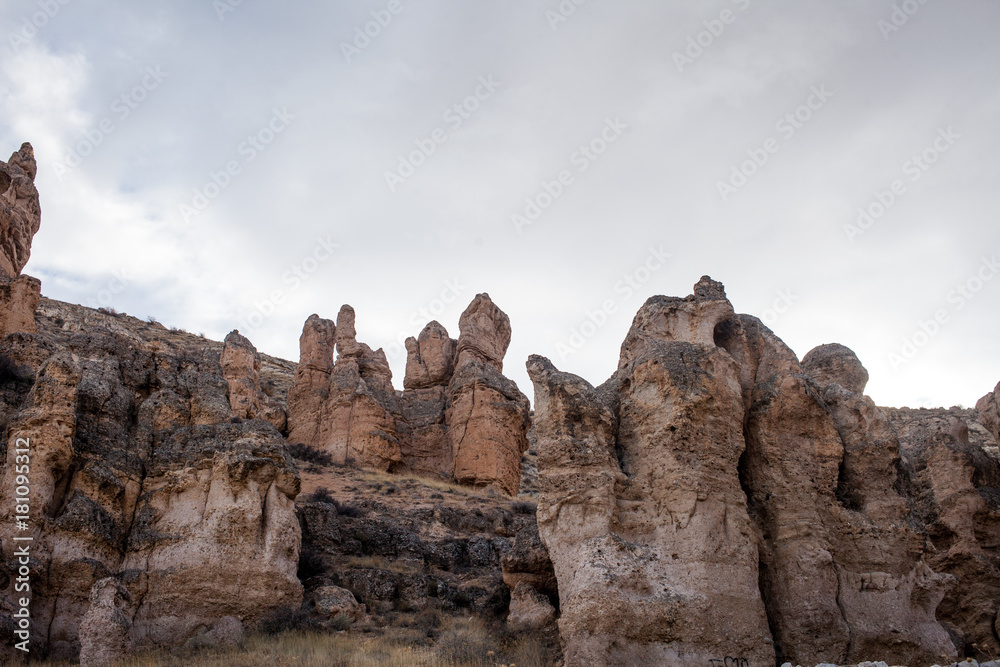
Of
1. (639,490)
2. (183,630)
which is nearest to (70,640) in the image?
(183,630)

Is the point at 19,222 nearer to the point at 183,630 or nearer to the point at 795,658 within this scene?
the point at 183,630

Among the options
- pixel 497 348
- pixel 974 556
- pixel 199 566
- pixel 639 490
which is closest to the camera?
pixel 639 490

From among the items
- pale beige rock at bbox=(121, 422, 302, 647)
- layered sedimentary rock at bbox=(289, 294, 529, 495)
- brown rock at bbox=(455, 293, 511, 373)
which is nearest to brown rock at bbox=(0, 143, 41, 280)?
layered sedimentary rock at bbox=(289, 294, 529, 495)

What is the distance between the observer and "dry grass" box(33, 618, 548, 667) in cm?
1042

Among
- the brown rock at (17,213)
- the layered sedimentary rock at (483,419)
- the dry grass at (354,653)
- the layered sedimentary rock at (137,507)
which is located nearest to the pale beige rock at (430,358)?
the layered sedimentary rock at (483,419)

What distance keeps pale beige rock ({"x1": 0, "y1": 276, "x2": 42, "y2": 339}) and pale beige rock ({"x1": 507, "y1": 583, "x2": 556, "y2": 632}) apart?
17491mm

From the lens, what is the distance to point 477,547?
19.5 meters

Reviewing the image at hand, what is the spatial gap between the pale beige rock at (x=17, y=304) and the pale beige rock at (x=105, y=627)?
1367 centimetres

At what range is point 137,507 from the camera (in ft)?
43.1

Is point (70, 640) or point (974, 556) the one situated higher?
point (974, 556)

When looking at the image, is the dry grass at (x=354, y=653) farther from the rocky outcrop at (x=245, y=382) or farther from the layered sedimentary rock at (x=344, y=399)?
the rocky outcrop at (x=245, y=382)

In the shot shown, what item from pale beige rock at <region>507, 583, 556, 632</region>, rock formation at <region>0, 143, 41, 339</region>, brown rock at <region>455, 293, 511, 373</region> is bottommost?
pale beige rock at <region>507, 583, 556, 632</region>

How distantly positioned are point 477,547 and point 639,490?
9335mm

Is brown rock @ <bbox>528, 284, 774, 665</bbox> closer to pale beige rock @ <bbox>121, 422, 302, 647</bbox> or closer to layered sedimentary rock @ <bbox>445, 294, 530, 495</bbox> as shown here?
pale beige rock @ <bbox>121, 422, 302, 647</bbox>
